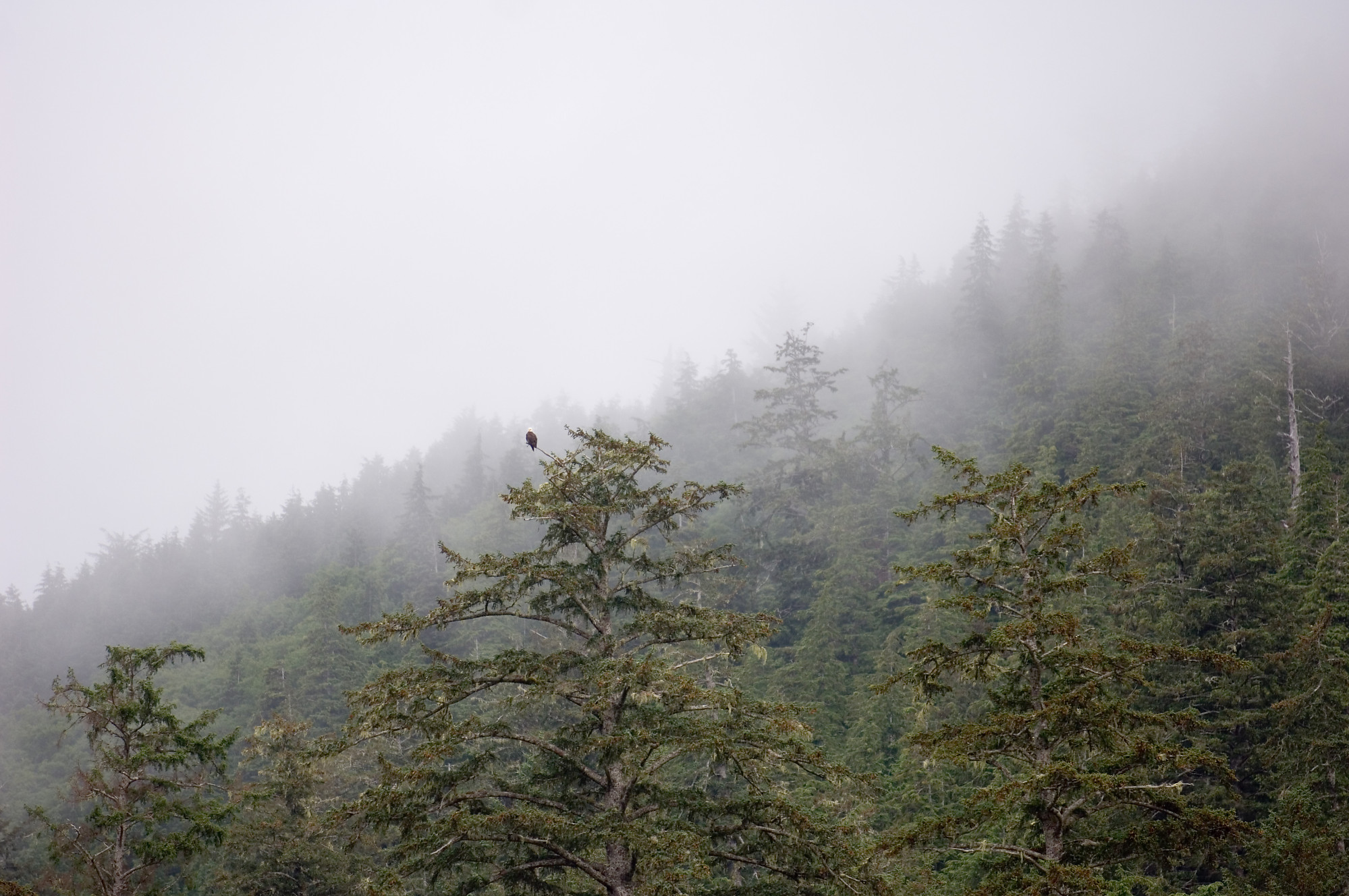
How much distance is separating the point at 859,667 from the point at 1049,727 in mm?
24492

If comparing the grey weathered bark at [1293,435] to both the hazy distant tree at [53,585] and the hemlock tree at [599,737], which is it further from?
the hazy distant tree at [53,585]

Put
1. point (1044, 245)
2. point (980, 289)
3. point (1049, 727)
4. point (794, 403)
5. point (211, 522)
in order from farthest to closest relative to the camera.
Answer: point (211, 522), point (1044, 245), point (980, 289), point (794, 403), point (1049, 727)

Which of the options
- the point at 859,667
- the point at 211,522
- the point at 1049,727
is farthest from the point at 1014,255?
the point at 211,522

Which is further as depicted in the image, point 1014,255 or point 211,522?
point 211,522

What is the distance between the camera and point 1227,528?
18016mm

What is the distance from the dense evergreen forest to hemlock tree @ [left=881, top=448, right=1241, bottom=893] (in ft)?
0.20

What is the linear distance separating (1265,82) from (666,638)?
422 feet

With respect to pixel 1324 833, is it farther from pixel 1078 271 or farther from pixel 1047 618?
pixel 1078 271

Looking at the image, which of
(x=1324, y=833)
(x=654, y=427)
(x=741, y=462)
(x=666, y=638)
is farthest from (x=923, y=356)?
(x=666, y=638)

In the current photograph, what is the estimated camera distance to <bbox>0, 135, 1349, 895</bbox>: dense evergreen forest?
962 centimetres

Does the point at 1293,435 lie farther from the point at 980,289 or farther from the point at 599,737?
the point at 599,737

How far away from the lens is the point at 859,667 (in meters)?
32.5

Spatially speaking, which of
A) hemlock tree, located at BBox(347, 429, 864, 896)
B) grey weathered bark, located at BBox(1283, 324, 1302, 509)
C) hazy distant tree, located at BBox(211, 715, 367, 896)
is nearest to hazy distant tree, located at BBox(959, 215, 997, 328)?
grey weathered bark, located at BBox(1283, 324, 1302, 509)

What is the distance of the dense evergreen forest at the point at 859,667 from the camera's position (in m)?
9.62
